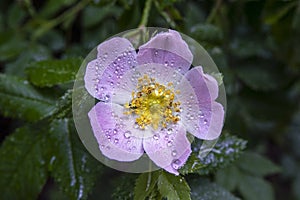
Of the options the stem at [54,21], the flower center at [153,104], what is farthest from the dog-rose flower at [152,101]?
the stem at [54,21]

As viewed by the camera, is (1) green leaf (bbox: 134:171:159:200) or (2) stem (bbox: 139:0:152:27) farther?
(2) stem (bbox: 139:0:152:27)

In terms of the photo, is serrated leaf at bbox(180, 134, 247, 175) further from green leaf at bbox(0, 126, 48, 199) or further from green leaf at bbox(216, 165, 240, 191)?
green leaf at bbox(0, 126, 48, 199)

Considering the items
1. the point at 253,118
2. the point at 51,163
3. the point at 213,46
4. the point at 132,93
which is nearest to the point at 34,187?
the point at 51,163

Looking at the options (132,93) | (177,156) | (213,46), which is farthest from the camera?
(213,46)

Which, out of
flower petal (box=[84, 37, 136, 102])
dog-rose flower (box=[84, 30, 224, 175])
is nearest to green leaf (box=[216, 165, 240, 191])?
dog-rose flower (box=[84, 30, 224, 175])

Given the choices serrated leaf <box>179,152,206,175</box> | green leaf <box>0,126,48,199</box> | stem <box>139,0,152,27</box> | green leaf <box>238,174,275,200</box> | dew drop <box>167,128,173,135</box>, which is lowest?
green leaf <box>238,174,275,200</box>

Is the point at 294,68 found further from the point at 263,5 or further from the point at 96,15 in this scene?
the point at 96,15
